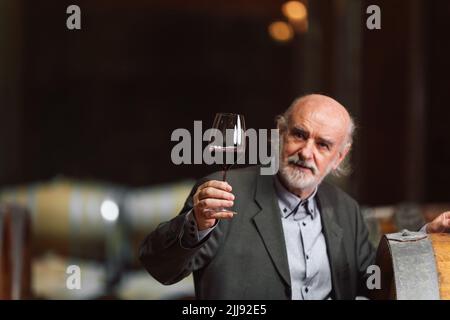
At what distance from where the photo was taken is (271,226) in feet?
6.13

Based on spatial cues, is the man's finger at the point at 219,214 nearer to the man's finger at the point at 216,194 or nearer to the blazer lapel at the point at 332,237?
the man's finger at the point at 216,194

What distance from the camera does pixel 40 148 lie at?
528 centimetres

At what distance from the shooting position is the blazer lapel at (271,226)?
184 cm

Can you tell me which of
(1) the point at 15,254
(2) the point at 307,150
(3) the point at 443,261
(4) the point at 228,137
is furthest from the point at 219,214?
(1) the point at 15,254

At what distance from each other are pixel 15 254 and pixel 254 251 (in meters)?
1.49

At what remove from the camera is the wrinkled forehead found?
71.1 inches

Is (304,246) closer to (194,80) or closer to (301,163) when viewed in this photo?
(301,163)

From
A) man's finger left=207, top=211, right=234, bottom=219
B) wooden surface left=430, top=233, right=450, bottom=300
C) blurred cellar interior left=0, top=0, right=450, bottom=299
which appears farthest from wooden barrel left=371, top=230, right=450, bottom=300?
blurred cellar interior left=0, top=0, right=450, bottom=299

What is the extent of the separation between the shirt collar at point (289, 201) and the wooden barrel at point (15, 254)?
4.40 ft

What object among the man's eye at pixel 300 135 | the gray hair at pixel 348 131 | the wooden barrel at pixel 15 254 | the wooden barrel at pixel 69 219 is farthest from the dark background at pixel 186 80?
the man's eye at pixel 300 135

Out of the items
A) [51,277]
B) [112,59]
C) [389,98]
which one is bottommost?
[51,277]

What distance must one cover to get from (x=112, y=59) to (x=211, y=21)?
768 millimetres
